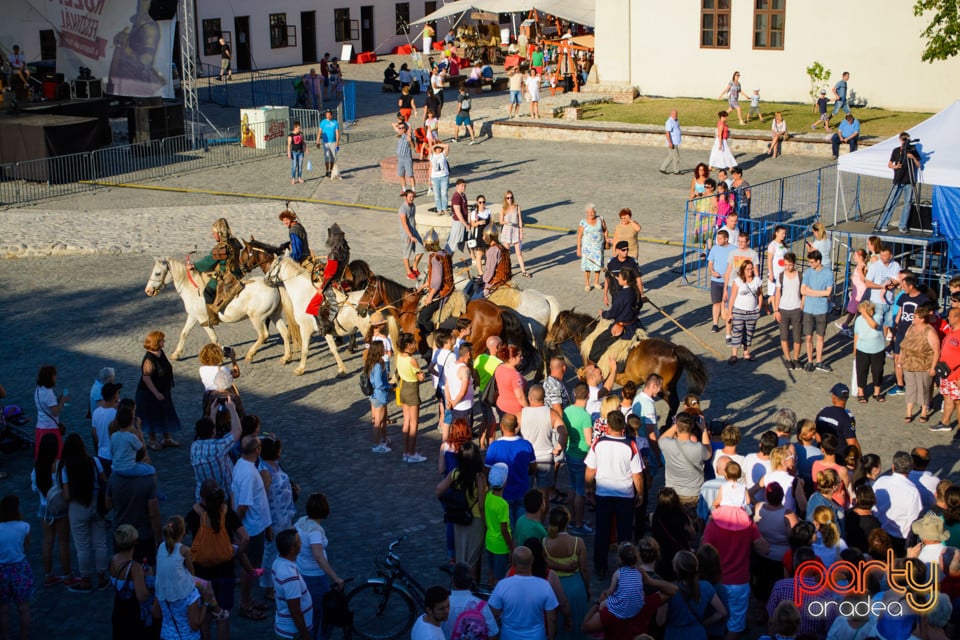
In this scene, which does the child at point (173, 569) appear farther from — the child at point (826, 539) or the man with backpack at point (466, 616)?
the child at point (826, 539)

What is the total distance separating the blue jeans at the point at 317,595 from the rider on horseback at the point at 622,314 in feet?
17.5

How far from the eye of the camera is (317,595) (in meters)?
8.19

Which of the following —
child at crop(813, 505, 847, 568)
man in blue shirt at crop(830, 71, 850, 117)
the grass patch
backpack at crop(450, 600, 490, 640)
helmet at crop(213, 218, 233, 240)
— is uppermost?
man in blue shirt at crop(830, 71, 850, 117)

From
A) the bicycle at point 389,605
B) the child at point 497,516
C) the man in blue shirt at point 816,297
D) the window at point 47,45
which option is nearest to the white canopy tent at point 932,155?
the man in blue shirt at point 816,297

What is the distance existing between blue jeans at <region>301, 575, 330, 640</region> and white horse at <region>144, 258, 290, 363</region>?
7121 mm

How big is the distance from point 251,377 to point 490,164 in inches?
573

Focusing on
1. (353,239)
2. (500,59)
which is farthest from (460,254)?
(500,59)

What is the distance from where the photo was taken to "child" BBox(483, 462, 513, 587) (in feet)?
28.0

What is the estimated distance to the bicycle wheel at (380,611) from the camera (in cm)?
852

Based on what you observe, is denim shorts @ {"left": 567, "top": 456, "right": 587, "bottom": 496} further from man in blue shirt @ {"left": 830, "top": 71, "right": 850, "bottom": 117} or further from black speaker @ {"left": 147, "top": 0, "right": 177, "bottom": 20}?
black speaker @ {"left": 147, "top": 0, "right": 177, "bottom": 20}

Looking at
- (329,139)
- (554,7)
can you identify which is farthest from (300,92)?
(329,139)

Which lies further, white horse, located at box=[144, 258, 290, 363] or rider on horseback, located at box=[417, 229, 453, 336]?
white horse, located at box=[144, 258, 290, 363]

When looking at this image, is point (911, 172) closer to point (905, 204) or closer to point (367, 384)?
point (905, 204)

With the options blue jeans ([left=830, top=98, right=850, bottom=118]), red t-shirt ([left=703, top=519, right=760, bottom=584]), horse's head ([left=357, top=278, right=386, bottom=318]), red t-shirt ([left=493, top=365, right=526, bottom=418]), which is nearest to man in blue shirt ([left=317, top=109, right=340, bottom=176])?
horse's head ([left=357, top=278, right=386, bottom=318])
